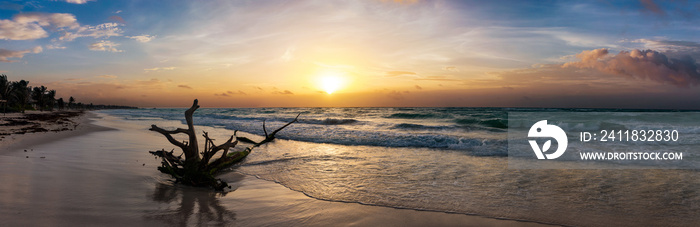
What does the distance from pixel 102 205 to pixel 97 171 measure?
329cm

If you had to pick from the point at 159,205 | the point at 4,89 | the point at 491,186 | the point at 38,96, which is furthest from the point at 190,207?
the point at 38,96

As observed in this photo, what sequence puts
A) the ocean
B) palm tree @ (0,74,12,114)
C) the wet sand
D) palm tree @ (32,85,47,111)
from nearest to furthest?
the wet sand → the ocean → palm tree @ (0,74,12,114) → palm tree @ (32,85,47,111)

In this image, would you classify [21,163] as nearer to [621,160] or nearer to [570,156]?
[570,156]

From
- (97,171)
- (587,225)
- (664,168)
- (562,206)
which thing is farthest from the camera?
(664,168)

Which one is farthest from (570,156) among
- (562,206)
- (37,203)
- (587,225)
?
(37,203)

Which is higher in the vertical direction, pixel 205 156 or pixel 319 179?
pixel 205 156

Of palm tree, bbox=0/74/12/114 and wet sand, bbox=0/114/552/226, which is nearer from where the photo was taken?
wet sand, bbox=0/114/552/226

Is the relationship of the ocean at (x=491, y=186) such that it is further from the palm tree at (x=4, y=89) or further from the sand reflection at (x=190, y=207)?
the palm tree at (x=4, y=89)

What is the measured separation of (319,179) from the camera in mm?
7797

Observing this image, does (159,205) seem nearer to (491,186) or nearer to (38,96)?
(491,186)

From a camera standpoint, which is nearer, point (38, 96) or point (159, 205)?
point (159, 205)

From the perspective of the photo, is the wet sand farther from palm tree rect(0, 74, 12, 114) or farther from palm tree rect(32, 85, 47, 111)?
palm tree rect(32, 85, 47, 111)

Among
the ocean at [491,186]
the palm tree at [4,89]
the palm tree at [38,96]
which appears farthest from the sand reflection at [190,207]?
the palm tree at [38,96]

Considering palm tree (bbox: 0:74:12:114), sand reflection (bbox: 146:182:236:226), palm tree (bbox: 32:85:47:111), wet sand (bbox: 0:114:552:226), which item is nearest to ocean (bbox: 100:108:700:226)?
wet sand (bbox: 0:114:552:226)
